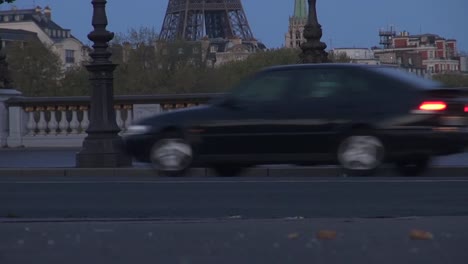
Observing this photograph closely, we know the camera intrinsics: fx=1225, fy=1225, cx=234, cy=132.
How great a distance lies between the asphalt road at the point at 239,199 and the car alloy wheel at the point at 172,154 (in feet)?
5.04

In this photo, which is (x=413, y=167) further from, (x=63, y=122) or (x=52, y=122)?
(x=52, y=122)

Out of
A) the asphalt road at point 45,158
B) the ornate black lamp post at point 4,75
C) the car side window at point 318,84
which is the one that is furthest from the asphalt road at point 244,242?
the ornate black lamp post at point 4,75

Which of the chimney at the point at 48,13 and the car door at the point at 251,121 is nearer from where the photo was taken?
the car door at the point at 251,121

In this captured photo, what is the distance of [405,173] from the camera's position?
16.0m

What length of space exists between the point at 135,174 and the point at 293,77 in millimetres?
4078

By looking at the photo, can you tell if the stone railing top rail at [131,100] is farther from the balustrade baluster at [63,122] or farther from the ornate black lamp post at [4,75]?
the ornate black lamp post at [4,75]

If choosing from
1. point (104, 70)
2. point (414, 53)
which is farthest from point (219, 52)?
point (104, 70)

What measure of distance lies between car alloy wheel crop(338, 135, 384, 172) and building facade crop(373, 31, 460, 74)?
99348 millimetres

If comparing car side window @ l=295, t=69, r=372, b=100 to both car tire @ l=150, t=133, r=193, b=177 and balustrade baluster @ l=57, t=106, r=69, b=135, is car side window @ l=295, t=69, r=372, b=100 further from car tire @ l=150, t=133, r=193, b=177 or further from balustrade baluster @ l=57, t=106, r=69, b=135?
balustrade baluster @ l=57, t=106, r=69, b=135

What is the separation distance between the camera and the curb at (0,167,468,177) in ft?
55.6

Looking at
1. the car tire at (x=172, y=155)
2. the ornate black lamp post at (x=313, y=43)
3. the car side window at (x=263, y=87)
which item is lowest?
the car tire at (x=172, y=155)

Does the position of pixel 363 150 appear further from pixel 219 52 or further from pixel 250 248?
pixel 219 52

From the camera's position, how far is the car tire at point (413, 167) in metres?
15.6

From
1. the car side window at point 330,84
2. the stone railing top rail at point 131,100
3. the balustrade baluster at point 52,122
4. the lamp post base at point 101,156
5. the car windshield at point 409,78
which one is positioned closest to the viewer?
the car windshield at point 409,78
